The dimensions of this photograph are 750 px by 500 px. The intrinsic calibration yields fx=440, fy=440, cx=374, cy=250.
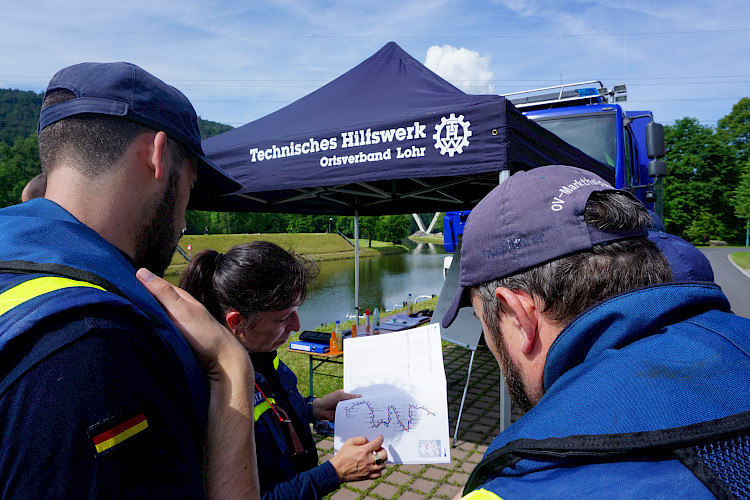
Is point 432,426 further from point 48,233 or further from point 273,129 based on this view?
point 273,129

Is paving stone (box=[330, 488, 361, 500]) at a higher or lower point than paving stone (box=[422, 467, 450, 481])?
higher

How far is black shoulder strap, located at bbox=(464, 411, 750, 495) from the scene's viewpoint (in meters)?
0.62

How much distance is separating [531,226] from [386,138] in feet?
8.73

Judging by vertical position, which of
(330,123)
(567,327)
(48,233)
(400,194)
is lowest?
(567,327)

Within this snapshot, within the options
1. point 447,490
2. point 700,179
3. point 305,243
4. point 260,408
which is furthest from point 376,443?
point 700,179

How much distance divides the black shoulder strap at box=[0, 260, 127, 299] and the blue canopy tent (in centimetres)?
274

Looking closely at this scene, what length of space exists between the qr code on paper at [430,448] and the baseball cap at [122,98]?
5.18ft

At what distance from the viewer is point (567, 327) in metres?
0.90

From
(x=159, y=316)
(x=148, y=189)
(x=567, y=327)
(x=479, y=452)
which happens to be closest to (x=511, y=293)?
(x=567, y=327)

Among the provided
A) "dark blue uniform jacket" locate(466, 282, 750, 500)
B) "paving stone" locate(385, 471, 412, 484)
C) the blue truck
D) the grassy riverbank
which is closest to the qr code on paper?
"dark blue uniform jacket" locate(466, 282, 750, 500)

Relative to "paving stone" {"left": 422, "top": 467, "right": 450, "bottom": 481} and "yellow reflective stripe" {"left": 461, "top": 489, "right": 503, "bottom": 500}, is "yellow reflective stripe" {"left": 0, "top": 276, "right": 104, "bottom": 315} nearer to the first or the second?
Result: "yellow reflective stripe" {"left": 461, "top": 489, "right": 503, "bottom": 500}

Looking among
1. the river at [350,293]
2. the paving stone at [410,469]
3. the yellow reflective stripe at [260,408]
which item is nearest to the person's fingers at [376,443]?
the yellow reflective stripe at [260,408]

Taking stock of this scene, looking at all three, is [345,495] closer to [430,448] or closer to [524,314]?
[430,448]

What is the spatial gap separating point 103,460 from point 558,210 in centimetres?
100
